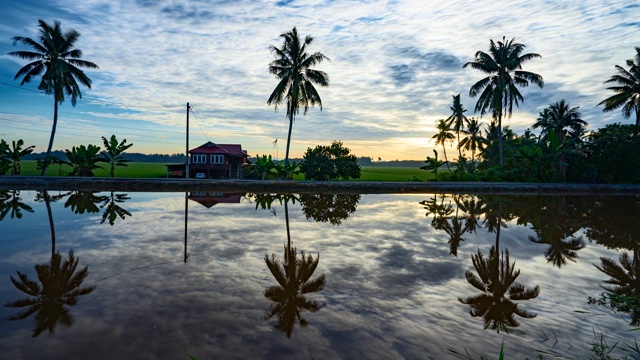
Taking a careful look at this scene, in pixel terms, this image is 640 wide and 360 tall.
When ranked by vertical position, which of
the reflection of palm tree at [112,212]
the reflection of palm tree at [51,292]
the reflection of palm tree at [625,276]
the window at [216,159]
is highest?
the window at [216,159]

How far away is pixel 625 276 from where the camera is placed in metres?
7.34

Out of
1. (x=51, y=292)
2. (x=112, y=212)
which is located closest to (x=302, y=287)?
(x=51, y=292)

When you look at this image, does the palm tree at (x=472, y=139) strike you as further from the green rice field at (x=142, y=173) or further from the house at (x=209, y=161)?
the house at (x=209, y=161)

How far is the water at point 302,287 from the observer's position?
167 inches

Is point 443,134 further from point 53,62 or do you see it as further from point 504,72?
point 53,62

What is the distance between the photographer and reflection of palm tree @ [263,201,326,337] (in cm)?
500

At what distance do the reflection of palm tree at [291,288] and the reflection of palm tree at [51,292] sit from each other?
289 centimetres

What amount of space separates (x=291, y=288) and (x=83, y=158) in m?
33.0

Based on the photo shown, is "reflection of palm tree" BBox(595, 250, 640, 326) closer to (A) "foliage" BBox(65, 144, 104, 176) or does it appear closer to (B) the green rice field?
(B) the green rice field

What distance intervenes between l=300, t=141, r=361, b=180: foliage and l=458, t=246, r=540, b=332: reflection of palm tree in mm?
30334

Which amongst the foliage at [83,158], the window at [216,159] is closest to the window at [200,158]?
the window at [216,159]

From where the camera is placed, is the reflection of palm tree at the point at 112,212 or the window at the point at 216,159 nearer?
the reflection of palm tree at the point at 112,212

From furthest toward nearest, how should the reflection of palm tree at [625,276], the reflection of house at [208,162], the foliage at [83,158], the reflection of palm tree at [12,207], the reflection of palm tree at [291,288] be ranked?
the reflection of house at [208,162] < the foliage at [83,158] < the reflection of palm tree at [12,207] < the reflection of palm tree at [625,276] < the reflection of palm tree at [291,288]

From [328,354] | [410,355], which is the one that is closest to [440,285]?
[410,355]
